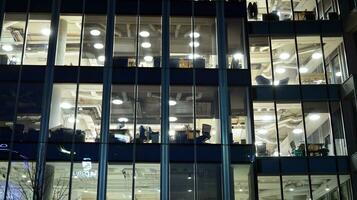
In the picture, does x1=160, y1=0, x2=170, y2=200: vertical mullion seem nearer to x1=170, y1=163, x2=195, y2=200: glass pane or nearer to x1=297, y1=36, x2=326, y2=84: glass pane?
x1=170, y1=163, x2=195, y2=200: glass pane

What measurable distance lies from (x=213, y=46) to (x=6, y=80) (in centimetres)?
1186

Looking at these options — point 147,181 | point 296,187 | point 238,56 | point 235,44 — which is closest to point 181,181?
point 147,181

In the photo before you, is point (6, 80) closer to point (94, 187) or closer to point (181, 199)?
point (94, 187)

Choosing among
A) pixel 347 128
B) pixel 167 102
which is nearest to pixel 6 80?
pixel 167 102

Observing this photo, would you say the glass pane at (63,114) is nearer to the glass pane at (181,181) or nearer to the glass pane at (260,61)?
the glass pane at (181,181)

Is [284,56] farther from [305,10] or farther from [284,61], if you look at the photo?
[305,10]

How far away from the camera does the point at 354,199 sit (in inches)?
1040

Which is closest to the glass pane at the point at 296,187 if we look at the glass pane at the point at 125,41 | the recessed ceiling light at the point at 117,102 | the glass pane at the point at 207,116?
the glass pane at the point at 207,116

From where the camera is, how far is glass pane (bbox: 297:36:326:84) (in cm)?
2941

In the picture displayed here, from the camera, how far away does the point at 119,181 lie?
1024 inches

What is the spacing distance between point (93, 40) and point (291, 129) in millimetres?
12418

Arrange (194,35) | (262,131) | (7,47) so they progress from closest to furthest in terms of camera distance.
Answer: (262,131)
(7,47)
(194,35)

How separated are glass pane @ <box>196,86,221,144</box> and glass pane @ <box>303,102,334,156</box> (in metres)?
5.23

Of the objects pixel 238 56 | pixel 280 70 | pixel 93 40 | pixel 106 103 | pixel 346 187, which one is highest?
pixel 93 40
